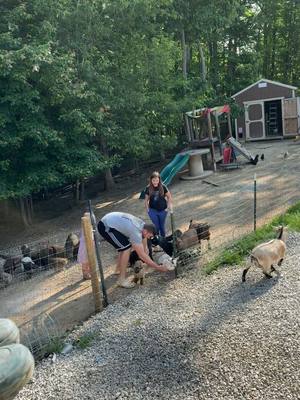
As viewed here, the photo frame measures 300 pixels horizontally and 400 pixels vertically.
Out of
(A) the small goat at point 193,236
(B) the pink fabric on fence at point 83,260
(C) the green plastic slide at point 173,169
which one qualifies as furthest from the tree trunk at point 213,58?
(B) the pink fabric on fence at point 83,260

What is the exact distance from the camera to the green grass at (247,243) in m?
7.52

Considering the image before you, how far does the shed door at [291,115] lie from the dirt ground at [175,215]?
111 centimetres

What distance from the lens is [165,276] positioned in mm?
7324

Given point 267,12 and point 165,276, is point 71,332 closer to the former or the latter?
point 165,276

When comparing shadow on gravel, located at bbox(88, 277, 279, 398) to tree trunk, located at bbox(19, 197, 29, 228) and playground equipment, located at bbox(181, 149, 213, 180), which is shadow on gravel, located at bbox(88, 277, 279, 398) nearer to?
tree trunk, located at bbox(19, 197, 29, 228)

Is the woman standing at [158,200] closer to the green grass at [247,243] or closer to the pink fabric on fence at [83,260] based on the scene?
the green grass at [247,243]

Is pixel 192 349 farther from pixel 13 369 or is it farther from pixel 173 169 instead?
pixel 173 169

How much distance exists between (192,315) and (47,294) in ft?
9.81

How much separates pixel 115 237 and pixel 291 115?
17.9 meters

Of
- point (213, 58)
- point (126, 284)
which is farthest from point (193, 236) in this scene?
point (213, 58)

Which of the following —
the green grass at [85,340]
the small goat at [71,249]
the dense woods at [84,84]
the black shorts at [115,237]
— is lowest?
the small goat at [71,249]

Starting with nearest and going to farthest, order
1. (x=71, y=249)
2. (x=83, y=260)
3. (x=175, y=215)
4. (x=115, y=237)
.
Answer: 1. (x=115, y=237)
2. (x=83, y=260)
3. (x=71, y=249)
4. (x=175, y=215)

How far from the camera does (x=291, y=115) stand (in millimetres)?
22406

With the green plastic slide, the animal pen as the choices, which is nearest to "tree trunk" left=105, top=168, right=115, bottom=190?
the green plastic slide
